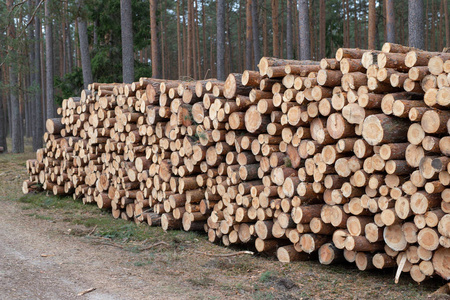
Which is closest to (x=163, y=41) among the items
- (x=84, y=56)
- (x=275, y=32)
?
(x=275, y=32)

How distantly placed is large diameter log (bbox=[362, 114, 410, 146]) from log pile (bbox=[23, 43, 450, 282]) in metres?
0.01

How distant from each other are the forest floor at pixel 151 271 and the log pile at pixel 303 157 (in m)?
0.27

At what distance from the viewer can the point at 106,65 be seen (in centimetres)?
1733

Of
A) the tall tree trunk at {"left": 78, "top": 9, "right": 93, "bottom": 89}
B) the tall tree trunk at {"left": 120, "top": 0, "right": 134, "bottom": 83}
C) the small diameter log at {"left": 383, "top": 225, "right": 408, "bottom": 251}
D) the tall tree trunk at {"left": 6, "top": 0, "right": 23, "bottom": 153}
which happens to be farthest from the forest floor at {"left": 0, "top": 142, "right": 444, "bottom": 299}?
the tall tree trunk at {"left": 6, "top": 0, "right": 23, "bottom": 153}

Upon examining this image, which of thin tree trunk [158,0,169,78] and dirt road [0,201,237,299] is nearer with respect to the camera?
dirt road [0,201,237,299]

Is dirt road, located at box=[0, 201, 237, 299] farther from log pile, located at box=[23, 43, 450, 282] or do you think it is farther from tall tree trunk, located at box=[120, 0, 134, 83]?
tall tree trunk, located at box=[120, 0, 134, 83]

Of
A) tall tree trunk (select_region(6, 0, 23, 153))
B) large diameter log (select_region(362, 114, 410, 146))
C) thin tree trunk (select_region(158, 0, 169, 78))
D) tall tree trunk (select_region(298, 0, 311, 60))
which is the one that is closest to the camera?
large diameter log (select_region(362, 114, 410, 146))

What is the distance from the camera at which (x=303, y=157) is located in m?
5.60

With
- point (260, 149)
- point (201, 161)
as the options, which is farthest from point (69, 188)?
point (260, 149)

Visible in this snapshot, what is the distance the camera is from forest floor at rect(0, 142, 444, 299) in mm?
4738

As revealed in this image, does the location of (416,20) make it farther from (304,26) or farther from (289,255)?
(289,255)

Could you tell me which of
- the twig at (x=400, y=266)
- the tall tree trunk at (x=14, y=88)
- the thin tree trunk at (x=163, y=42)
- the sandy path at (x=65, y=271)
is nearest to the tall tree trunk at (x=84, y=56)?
the tall tree trunk at (x=14, y=88)

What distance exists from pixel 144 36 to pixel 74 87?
10.8ft

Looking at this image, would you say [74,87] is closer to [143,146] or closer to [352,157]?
[143,146]
